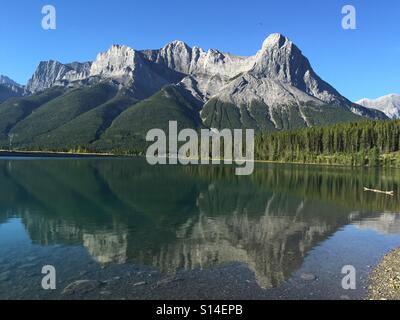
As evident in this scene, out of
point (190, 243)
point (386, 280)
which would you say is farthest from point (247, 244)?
point (386, 280)

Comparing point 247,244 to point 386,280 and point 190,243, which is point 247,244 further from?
point 386,280

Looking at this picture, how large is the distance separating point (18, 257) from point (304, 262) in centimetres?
2752

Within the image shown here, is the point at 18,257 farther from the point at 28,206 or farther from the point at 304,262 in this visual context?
the point at 28,206

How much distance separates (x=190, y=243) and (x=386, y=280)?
2101cm

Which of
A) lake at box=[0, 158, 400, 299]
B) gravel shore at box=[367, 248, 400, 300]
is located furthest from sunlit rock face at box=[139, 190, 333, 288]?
gravel shore at box=[367, 248, 400, 300]

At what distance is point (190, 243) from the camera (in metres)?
45.0

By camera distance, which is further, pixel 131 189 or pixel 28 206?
pixel 131 189

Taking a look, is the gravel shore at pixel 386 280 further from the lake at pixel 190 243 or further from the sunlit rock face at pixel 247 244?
the sunlit rock face at pixel 247 244

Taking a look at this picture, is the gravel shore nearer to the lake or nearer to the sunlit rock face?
the lake

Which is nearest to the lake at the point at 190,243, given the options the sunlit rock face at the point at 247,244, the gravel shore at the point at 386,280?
the sunlit rock face at the point at 247,244

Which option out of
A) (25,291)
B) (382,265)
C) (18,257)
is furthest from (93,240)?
(382,265)

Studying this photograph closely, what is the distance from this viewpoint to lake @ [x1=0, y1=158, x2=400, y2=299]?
98.7 feet

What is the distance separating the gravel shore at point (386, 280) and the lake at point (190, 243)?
0.84 metres
